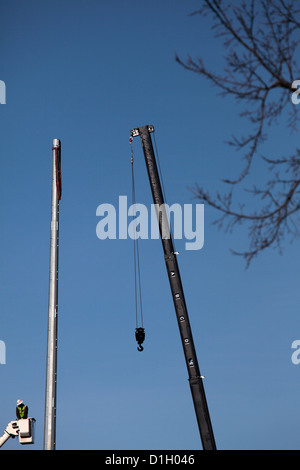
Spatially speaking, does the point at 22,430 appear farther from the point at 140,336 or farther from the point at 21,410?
the point at 140,336

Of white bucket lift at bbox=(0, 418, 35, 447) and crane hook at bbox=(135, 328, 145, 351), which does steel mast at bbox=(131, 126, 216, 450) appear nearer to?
crane hook at bbox=(135, 328, 145, 351)

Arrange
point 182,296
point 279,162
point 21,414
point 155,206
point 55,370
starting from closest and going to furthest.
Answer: point 279,162
point 55,370
point 21,414
point 182,296
point 155,206

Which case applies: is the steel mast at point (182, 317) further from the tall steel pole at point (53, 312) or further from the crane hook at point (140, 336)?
the tall steel pole at point (53, 312)

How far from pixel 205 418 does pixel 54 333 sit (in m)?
6.25

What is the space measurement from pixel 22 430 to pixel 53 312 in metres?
4.55

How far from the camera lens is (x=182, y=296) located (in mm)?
22859

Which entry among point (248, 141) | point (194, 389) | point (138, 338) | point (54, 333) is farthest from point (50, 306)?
point (248, 141)

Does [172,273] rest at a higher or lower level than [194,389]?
higher

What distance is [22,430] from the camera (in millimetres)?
21031

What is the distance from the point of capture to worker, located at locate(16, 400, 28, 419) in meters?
21.4

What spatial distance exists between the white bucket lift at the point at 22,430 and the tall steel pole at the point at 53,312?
3.23 metres

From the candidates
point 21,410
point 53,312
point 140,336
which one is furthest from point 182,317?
point 21,410
